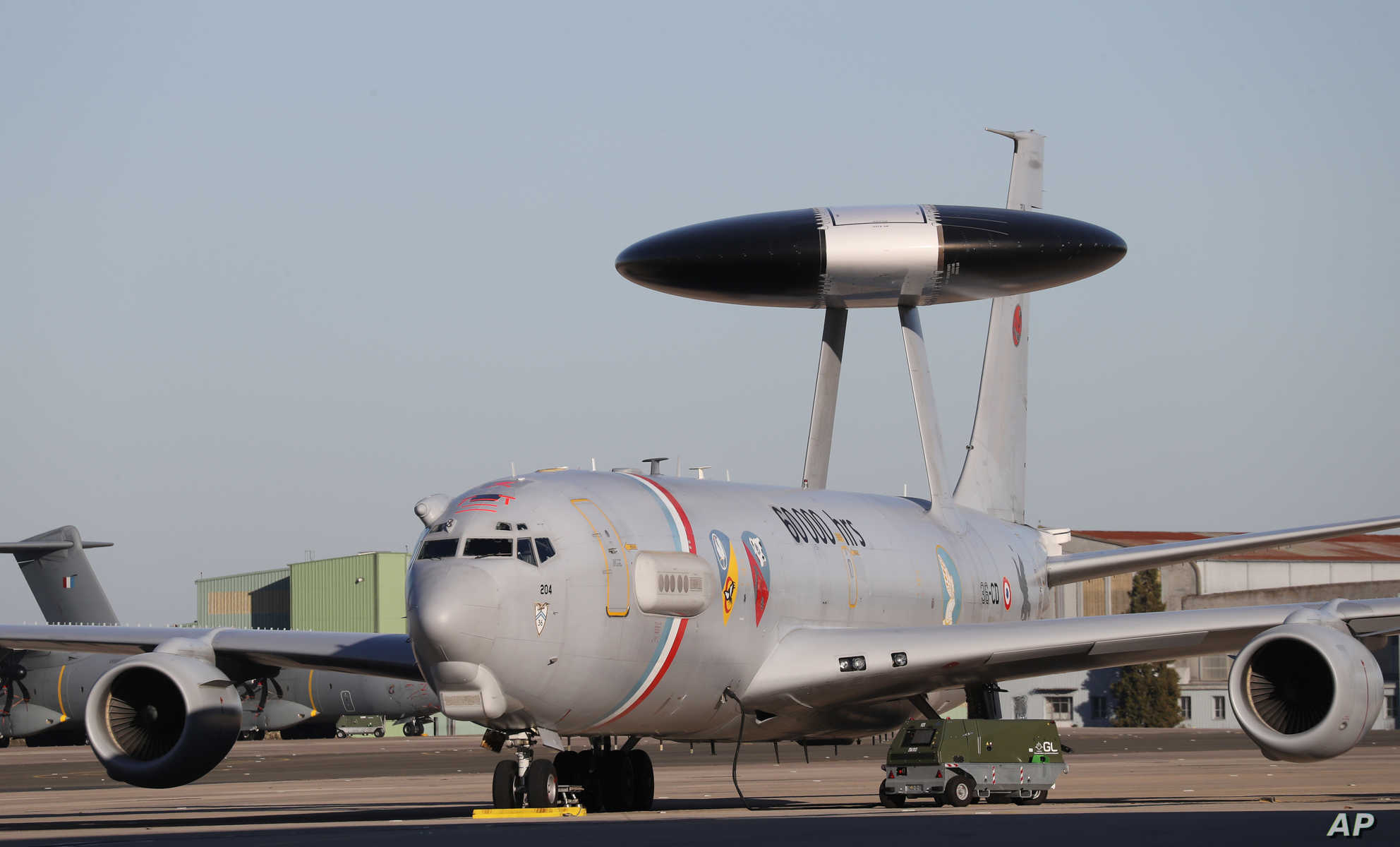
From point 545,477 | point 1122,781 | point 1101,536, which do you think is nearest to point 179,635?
point 545,477

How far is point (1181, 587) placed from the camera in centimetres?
8500

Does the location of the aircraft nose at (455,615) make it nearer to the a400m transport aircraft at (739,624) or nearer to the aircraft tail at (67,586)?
the a400m transport aircraft at (739,624)

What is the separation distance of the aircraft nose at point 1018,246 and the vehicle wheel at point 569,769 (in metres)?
12.1

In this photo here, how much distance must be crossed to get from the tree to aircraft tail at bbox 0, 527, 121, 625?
46.6m

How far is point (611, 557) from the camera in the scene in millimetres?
20625

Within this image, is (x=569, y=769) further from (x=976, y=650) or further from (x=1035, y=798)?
(x=1035, y=798)

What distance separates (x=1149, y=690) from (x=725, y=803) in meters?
57.9

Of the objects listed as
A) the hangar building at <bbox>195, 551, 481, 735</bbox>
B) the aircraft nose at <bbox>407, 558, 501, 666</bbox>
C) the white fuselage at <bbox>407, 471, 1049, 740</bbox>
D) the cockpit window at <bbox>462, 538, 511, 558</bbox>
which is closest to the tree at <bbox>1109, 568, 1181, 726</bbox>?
the hangar building at <bbox>195, 551, 481, 735</bbox>

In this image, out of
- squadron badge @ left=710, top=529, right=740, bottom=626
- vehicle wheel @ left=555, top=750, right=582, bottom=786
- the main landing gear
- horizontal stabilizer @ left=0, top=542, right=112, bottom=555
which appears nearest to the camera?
squadron badge @ left=710, top=529, right=740, bottom=626

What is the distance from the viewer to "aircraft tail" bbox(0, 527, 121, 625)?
6247 cm

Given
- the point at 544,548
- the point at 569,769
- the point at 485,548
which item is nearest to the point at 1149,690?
the point at 569,769

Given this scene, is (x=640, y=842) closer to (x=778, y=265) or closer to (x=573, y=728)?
(x=573, y=728)

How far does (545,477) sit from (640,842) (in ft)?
27.0

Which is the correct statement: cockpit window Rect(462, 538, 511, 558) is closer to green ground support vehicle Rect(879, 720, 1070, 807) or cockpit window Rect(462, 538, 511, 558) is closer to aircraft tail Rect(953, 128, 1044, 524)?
green ground support vehicle Rect(879, 720, 1070, 807)
